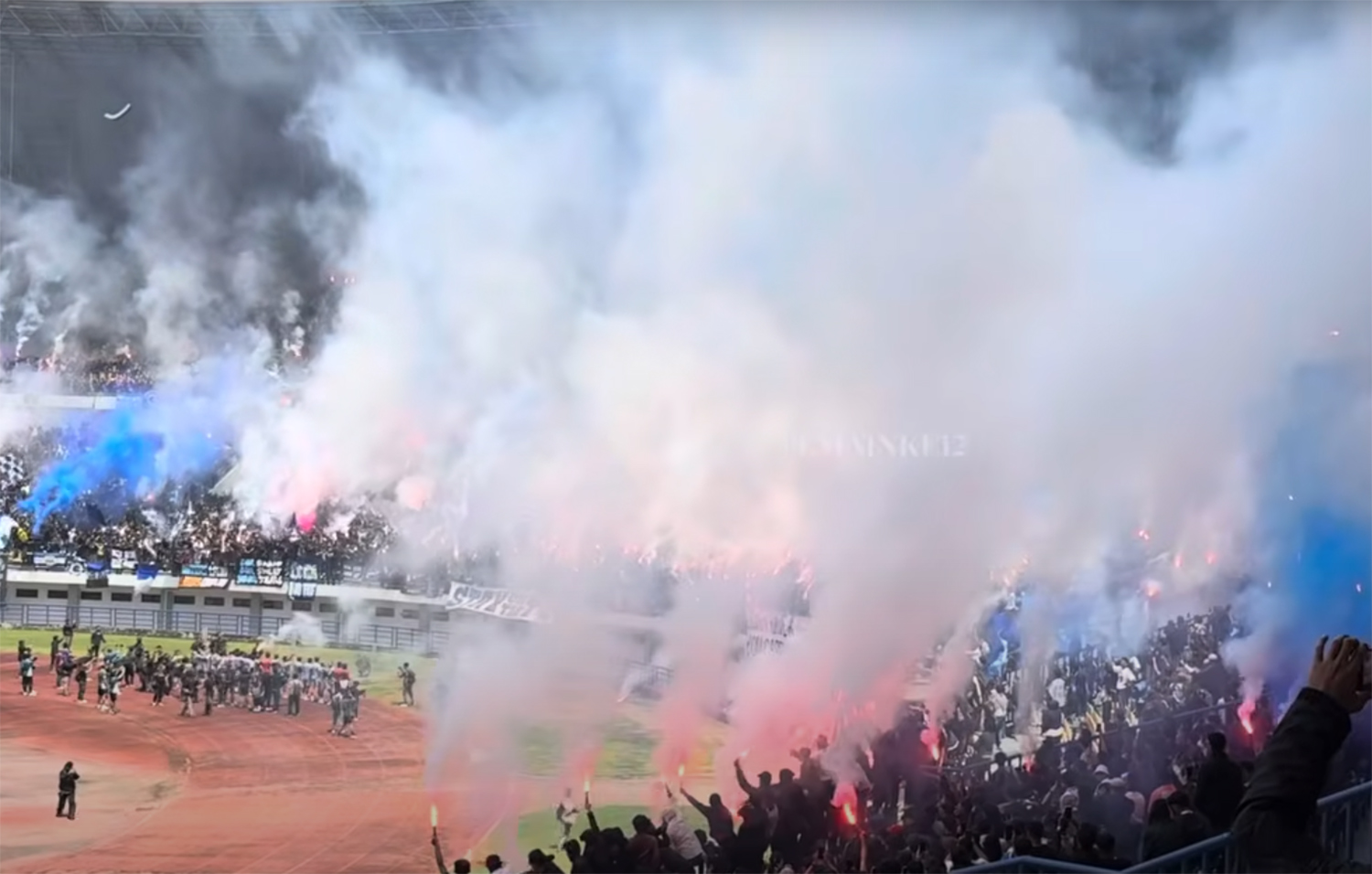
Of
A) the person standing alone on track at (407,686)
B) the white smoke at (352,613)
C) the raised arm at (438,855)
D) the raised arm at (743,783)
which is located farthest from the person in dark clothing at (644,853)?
the white smoke at (352,613)

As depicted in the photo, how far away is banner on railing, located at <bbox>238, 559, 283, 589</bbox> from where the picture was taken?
4047 mm

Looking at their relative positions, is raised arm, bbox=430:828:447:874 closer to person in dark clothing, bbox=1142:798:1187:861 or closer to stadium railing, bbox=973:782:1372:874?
stadium railing, bbox=973:782:1372:874

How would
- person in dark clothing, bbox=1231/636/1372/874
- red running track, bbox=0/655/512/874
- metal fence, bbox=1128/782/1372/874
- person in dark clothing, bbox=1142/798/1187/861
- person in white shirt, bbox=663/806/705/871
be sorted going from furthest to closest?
red running track, bbox=0/655/512/874, person in white shirt, bbox=663/806/705/871, person in dark clothing, bbox=1142/798/1187/861, metal fence, bbox=1128/782/1372/874, person in dark clothing, bbox=1231/636/1372/874

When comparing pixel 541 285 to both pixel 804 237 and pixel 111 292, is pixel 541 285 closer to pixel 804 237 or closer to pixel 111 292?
pixel 804 237

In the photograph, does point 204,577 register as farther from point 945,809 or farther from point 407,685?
point 945,809

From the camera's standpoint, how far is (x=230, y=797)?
389 cm

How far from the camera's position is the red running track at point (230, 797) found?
384 centimetres

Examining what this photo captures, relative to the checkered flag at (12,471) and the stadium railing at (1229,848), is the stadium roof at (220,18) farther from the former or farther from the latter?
the stadium railing at (1229,848)

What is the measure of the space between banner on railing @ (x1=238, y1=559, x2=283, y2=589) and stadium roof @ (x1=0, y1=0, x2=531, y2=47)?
1681 mm

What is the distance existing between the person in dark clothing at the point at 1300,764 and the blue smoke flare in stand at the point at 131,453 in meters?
3.31

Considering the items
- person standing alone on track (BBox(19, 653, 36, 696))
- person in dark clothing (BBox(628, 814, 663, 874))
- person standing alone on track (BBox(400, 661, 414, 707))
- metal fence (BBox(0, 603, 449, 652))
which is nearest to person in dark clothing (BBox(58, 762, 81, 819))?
person standing alone on track (BBox(19, 653, 36, 696))

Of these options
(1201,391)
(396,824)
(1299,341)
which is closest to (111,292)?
(396,824)

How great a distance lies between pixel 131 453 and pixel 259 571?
22.1 inches

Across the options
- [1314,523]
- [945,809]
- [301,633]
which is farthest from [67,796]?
[1314,523]
